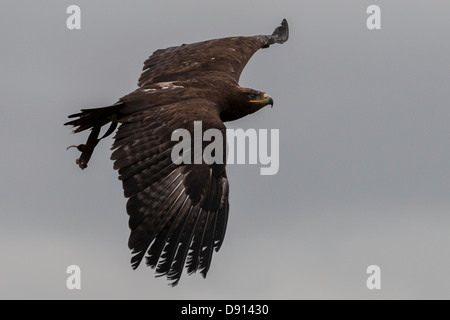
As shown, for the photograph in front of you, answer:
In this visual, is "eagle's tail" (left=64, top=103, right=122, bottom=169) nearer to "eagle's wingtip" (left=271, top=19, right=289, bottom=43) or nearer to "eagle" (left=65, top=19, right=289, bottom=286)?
"eagle" (left=65, top=19, right=289, bottom=286)

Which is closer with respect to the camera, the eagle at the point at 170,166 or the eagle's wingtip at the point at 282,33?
the eagle at the point at 170,166

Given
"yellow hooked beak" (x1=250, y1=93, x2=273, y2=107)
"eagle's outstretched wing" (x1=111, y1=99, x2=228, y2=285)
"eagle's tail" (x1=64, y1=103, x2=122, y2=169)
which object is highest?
"yellow hooked beak" (x1=250, y1=93, x2=273, y2=107)

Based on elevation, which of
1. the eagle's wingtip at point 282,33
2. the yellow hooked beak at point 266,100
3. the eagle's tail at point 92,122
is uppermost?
the eagle's wingtip at point 282,33

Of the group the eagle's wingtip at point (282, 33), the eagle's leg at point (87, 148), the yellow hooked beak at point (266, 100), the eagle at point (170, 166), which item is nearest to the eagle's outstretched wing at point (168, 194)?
the eagle at point (170, 166)

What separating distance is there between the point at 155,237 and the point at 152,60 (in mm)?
5525

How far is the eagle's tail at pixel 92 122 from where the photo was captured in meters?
17.8

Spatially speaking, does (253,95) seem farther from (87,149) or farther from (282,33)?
(282,33)

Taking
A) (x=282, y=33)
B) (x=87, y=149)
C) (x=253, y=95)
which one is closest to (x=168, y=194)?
(x=87, y=149)

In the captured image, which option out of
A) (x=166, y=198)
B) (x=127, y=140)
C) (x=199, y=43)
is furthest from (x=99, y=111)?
(x=199, y=43)

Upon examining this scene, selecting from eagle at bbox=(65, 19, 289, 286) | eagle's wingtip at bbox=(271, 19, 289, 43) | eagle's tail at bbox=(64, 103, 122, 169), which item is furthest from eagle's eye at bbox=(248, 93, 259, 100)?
eagle's wingtip at bbox=(271, 19, 289, 43)

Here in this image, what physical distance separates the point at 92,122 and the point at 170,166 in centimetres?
199

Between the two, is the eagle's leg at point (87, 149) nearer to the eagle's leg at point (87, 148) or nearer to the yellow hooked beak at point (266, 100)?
the eagle's leg at point (87, 148)

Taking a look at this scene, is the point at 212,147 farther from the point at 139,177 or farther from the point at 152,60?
the point at 152,60

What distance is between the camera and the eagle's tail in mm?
17750
